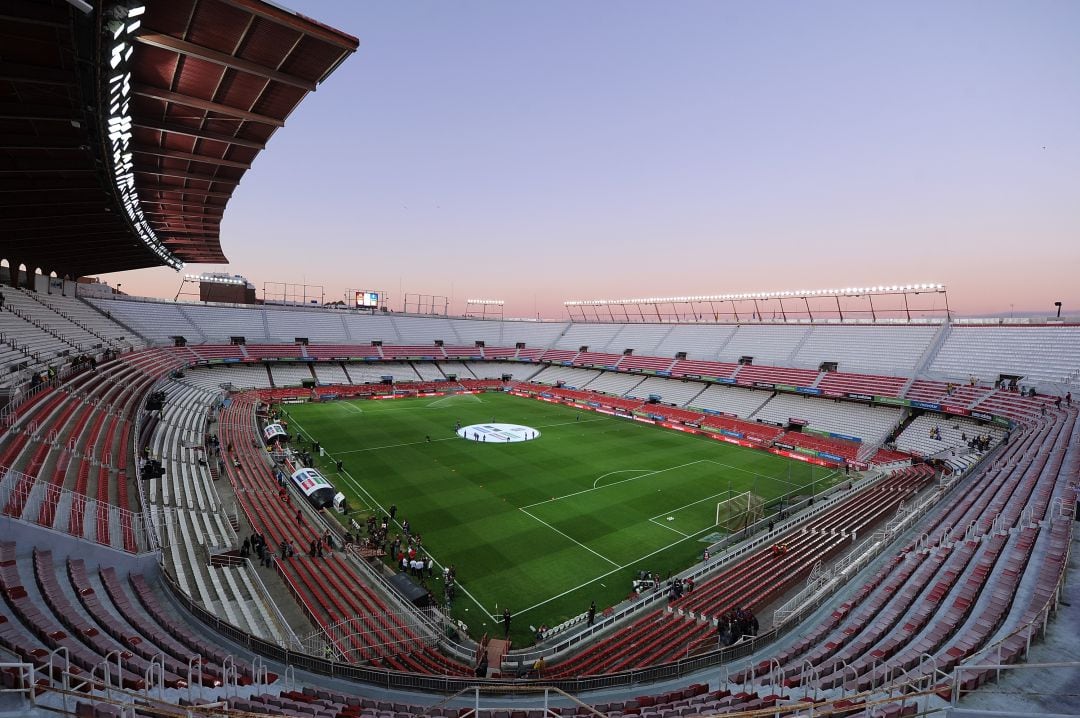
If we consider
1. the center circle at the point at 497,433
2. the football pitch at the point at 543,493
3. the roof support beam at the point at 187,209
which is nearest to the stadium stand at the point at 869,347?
the football pitch at the point at 543,493

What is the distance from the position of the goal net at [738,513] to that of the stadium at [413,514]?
7.5 inches

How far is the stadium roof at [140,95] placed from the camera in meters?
10.6

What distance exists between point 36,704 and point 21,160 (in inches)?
708

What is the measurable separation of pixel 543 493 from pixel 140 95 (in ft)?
76.7

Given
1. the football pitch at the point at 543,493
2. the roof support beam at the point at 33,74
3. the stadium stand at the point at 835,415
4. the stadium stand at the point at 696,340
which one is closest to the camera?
the roof support beam at the point at 33,74

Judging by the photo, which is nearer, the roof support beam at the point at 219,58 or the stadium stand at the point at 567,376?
the roof support beam at the point at 219,58

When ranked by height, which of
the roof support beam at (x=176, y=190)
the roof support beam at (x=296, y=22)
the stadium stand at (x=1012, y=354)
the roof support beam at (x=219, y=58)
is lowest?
the stadium stand at (x=1012, y=354)

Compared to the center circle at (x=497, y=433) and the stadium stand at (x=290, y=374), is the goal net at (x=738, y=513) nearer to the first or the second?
the center circle at (x=497, y=433)

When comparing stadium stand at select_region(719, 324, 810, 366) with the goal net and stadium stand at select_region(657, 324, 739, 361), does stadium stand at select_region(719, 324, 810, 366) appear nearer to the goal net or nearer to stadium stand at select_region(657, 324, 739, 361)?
stadium stand at select_region(657, 324, 739, 361)

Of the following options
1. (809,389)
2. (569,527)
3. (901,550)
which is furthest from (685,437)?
(901,550)

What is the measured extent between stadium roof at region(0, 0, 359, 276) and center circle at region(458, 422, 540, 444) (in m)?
23.1

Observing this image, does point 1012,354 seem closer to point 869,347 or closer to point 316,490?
point 869,347

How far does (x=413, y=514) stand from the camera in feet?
81.8

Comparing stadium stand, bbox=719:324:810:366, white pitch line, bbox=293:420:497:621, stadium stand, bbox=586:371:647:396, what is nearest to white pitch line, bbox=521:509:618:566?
white pitch line, bbox=293:420:497:621
